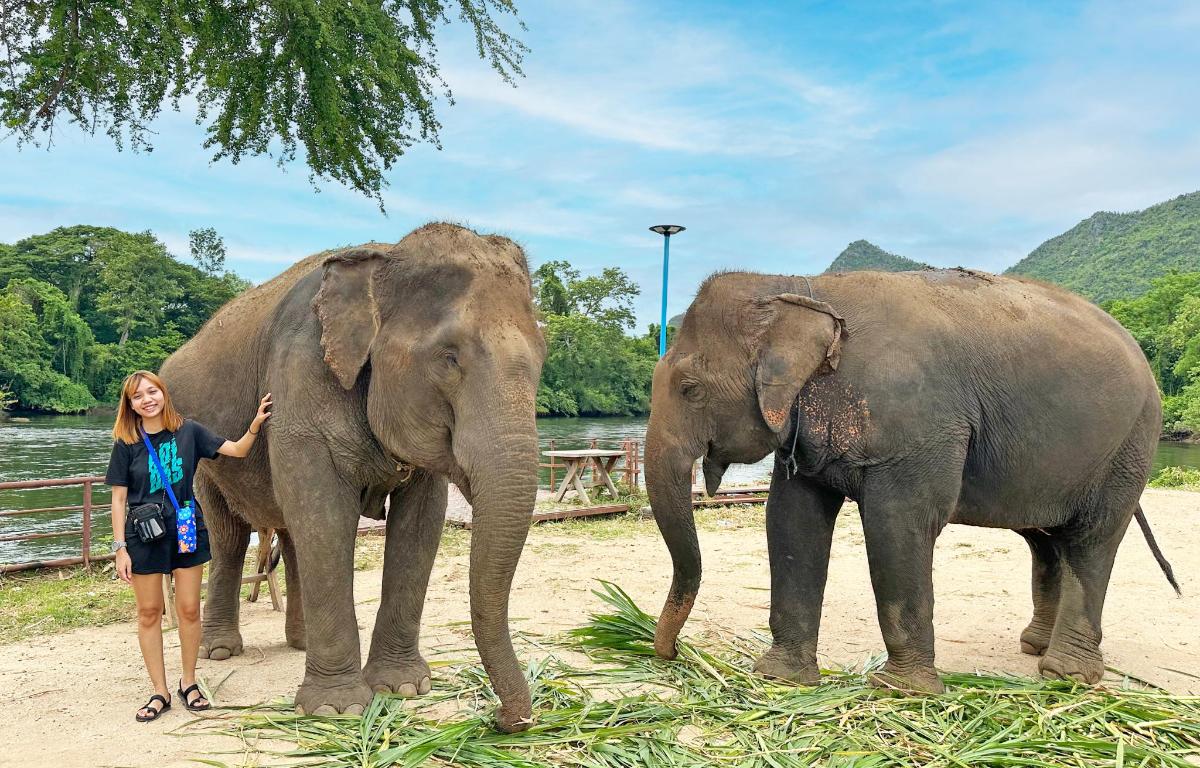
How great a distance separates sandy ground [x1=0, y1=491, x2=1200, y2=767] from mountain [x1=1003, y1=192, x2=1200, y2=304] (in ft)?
334

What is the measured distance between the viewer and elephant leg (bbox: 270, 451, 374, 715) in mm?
4160

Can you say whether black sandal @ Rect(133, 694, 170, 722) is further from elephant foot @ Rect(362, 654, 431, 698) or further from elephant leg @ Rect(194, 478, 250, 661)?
elephant leg @ Rect(194, 478, 250, 661)

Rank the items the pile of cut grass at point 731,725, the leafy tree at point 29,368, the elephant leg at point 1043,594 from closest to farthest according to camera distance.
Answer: the pile of cut grass at point 731,725
the elephant leg at point 1043,594
the leafy tree at point 29,368

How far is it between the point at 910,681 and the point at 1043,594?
188cm

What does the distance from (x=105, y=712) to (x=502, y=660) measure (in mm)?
2138

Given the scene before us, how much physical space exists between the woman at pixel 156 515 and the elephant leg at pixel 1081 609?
443 cm

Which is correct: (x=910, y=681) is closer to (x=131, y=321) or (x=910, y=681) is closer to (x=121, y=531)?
(x=121, y=531)

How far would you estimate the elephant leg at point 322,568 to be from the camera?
416 centimetres

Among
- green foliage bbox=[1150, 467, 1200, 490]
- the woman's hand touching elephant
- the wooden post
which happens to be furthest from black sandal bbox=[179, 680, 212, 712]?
green foliage bbox=[1150, 467, 1200, 490]

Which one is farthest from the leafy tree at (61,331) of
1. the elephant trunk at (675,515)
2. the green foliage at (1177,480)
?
the elephant trunk at (675,515)

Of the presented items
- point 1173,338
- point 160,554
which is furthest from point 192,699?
point 1173,338

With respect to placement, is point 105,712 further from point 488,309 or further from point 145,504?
point 488,309

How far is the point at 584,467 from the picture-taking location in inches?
527

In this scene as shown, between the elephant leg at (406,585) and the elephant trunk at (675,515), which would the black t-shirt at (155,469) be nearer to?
the elephant leg at (406,585)
